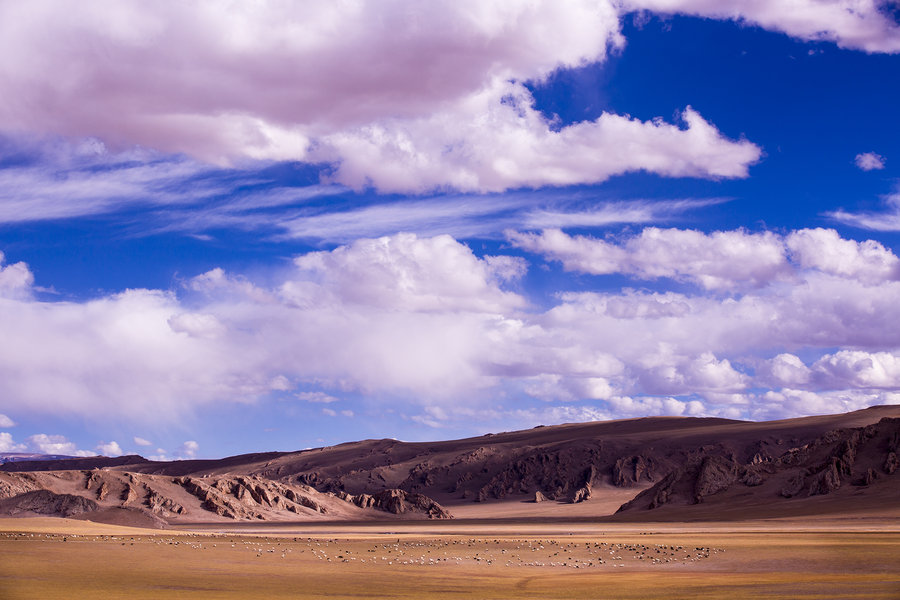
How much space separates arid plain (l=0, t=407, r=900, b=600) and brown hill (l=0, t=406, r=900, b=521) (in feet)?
1.05

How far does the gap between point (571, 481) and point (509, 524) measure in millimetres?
55263

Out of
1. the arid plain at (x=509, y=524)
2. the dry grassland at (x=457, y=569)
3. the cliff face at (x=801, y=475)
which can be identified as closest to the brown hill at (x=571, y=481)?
the cliff face at (x=801, y=475)

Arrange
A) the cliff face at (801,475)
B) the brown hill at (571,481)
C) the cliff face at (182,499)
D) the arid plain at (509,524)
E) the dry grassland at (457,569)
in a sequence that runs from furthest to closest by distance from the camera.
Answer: the cliff face at (182,499)
the brown hill at (571,481)
the cliff face at (801,475)
the arid plain at (509,524)
the dry grassland at (457,569)

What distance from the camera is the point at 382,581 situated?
27250mm

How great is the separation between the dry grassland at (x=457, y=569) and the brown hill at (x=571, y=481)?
38238mm

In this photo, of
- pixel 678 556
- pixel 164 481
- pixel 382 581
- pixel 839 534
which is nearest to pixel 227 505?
pixel 164 481

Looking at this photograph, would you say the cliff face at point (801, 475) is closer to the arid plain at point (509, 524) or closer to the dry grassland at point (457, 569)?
the arid plain at point (509, 524)

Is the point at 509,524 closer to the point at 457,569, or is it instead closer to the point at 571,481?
the point at 571,481

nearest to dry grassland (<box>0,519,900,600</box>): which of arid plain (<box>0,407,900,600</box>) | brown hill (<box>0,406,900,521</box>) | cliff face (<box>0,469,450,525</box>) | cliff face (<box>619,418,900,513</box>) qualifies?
arid plain (<box>0,407,900,600</box>)

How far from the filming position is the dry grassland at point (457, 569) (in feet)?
79.6

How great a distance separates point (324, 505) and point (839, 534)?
74.2 meters

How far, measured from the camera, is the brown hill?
86.5 meters

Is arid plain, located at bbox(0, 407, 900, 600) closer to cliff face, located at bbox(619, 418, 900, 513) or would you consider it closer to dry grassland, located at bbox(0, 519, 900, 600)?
dry grassland, located at bbox(0, 519, 900, 600)

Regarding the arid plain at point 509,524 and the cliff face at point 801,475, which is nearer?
the arid plain at point 509,524
